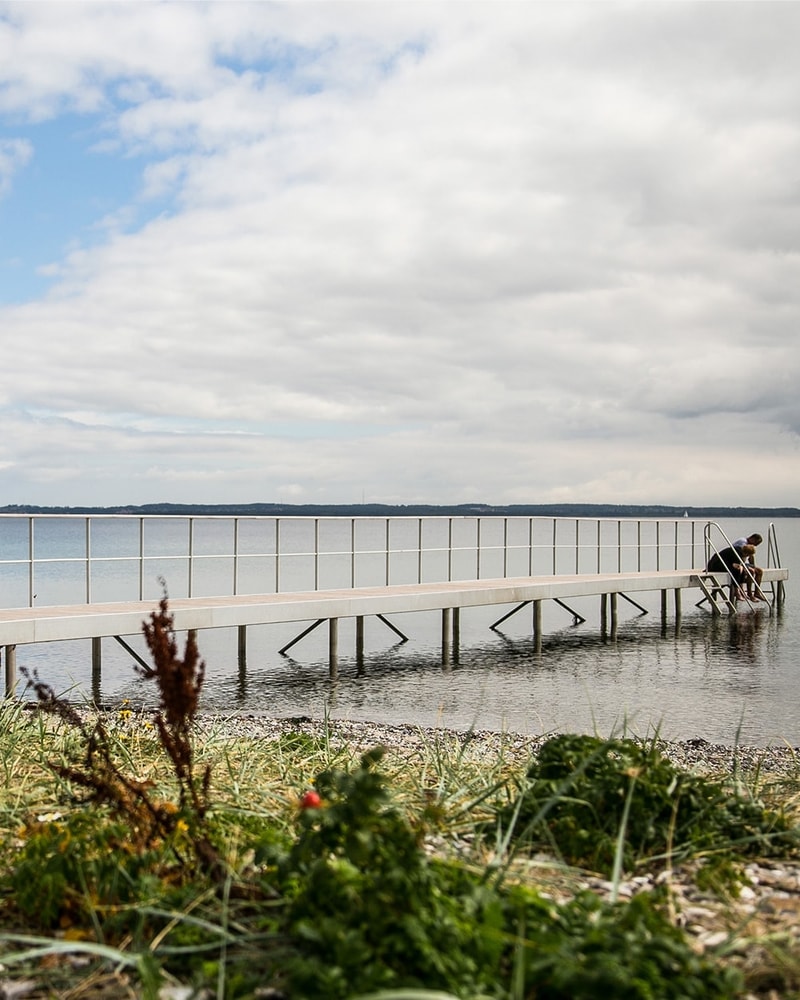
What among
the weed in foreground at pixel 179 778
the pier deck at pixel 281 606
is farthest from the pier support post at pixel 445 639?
the weed in foreground at pixel 179 778

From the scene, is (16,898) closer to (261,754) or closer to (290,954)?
(290,954)

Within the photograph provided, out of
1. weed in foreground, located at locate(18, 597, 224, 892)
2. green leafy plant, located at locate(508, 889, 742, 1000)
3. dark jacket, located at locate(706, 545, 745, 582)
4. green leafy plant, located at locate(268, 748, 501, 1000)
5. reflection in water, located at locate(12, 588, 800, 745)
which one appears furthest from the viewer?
dark jacket, located at locate(706, 545, 745, 582)

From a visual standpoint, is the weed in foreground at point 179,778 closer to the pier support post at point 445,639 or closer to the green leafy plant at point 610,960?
Result: the green leafy plant at point 610,960

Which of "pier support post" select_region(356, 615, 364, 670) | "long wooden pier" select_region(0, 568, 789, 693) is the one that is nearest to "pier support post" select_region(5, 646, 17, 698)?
"long wooden pier" select_region(0, 568, 789, 693)

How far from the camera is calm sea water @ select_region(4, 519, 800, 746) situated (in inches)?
591

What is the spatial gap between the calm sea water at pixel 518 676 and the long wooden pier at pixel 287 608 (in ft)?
2.91

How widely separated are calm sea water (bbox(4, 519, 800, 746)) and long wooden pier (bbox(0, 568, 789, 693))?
2.91 feet

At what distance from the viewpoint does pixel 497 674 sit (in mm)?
19250

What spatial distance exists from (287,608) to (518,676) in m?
4.63

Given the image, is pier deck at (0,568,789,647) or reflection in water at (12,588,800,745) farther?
reflection in water at (12,588,800,745)

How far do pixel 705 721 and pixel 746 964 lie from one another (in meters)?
12.5

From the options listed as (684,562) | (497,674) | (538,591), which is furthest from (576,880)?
(684,562)

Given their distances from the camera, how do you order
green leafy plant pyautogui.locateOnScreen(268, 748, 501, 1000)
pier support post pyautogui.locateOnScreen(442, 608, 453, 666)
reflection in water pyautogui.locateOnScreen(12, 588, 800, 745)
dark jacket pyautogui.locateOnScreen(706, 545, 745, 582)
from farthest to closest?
1. dark jacket pyautogui.locateOnScreen(706, 545, 745, 582)
2. pier support post pyautogui.locateOnScreen(442, 608, 453, 666)
3. reflection in water pyautogui.locateOnScreen(12, 588, 800, 745)
4. green leafy plant pyautogui.locateOnScreen(268, 748, 501, 1000)

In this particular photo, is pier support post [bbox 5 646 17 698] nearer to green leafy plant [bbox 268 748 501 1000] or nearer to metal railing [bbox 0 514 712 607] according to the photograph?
metal railing [bbox 0 514 712 607]
